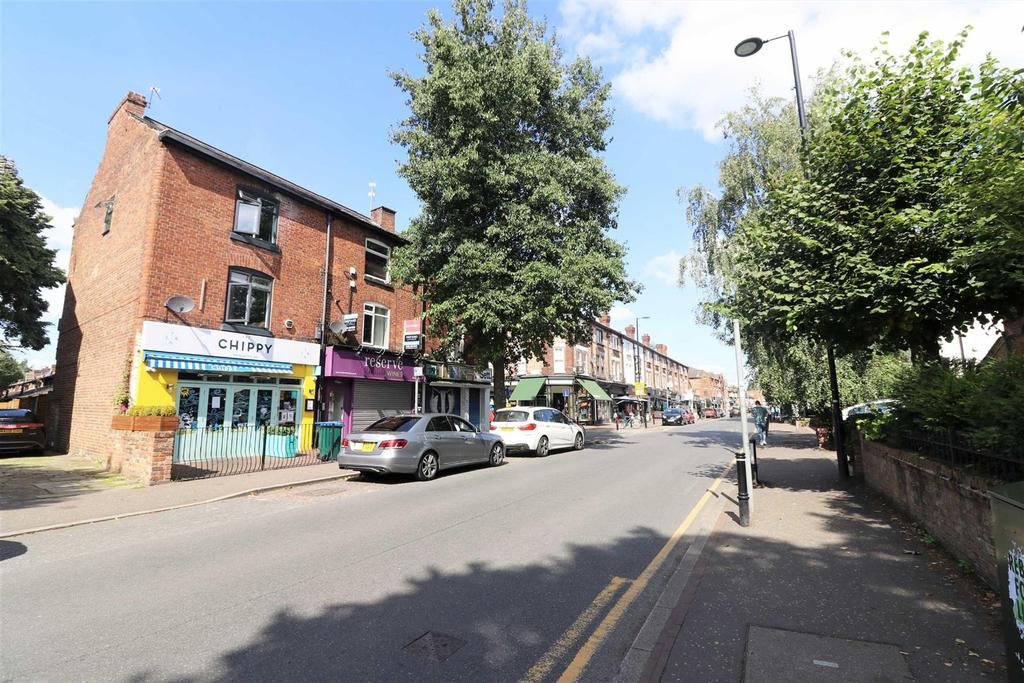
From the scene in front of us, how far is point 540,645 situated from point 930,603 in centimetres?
340

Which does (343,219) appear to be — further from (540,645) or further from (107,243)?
(540,645)

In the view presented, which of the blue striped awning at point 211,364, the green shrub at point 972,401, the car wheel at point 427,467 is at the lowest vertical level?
the car wheel at point 427,467

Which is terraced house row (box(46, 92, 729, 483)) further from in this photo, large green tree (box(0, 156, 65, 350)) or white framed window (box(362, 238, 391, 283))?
large green tree (box(0, 156, 65, 350))

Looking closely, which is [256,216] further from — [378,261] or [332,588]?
[332,588]

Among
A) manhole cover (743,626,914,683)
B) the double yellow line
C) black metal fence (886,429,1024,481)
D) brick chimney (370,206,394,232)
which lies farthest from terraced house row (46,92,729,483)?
black metal fence (886,429,1024,481)

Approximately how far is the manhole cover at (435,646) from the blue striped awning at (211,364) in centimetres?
1336

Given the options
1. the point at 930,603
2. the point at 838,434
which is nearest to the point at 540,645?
the point at 930,603

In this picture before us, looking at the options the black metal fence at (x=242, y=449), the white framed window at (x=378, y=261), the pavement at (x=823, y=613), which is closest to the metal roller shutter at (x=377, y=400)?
the black metal fence at (x=242, y=449)

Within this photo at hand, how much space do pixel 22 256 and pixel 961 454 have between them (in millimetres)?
25922

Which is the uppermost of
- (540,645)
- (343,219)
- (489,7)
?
(489,7)

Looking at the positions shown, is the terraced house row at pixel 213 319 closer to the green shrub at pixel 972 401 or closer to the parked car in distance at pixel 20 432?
the parked car in distance at pixel 20 432

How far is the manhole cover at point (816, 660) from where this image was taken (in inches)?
129

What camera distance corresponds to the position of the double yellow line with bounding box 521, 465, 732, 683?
137 inches

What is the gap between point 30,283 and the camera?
19.1 meters
